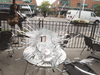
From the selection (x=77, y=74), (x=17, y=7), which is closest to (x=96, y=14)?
(x=17, y=7)

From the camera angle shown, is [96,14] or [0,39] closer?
[0,39]

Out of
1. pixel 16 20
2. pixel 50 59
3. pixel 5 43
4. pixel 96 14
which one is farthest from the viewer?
pixel 96 14

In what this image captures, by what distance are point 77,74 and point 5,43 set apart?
2.56 meters

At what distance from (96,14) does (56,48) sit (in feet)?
58.2

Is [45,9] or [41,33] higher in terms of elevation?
[45,9]

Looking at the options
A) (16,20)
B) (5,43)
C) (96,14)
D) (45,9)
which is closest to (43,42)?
(45,9)

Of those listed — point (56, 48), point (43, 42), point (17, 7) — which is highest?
point (17, 7)

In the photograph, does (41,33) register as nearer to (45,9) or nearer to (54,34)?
(54,34)

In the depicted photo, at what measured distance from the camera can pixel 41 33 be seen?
173cm

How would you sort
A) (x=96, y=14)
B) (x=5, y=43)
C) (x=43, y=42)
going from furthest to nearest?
(x=96, y=14), (x=5, y=43), (x=43, y=42)

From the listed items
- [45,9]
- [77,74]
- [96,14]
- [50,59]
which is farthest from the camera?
[96,14]

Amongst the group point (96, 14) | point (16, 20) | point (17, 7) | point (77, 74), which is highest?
point (96, 14)

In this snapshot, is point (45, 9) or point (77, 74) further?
point (45, 9)

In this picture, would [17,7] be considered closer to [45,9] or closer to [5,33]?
[5,33]
